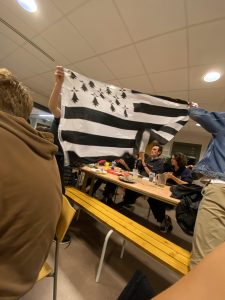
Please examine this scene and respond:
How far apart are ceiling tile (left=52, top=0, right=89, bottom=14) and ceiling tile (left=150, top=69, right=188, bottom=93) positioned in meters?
1.51

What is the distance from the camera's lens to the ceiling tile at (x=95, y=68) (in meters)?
2.85

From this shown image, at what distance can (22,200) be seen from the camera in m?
0.57

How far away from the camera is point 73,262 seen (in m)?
1.56

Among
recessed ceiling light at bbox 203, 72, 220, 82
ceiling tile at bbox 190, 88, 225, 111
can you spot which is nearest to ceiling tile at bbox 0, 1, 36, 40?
recessed ceiling light at bbox 203, 72, 220, 82

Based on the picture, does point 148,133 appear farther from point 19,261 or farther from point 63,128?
point 19,261

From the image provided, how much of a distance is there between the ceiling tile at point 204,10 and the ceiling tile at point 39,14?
143cm

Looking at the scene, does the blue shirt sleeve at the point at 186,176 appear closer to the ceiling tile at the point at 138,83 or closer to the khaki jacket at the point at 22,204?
the ceiling tile at the point at 138,83

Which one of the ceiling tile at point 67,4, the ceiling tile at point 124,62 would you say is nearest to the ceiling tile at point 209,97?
the ceiling tile at point 124,62

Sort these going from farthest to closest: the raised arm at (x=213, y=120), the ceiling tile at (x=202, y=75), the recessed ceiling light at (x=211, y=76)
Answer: the recessed ceiling light at (x=211, y=76), the ceiling tile at (x=202, y=75), the raised arm at (x=213, y=120)

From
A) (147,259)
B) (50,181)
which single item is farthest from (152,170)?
(50,181)

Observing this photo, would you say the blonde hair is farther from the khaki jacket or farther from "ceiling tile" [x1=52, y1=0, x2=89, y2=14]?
"ceiling tile" [x1=52, y1=0, x2=89, y2=14]

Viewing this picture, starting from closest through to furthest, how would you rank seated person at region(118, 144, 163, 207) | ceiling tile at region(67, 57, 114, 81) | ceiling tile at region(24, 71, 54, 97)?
ceiling tile at region(67, 57, 114, 81) < seated person at region(118, 144, 163, 207) < ceiling tile at region(24, 71, 54, 97)

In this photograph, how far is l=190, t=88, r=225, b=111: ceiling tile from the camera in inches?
122

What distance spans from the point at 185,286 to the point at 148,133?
1.46m
